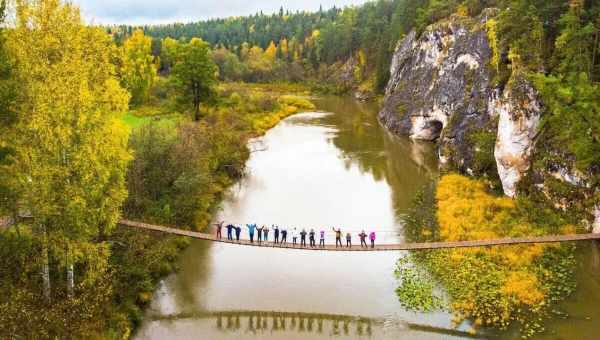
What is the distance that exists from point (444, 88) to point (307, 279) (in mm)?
30711

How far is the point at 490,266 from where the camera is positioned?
2306cm

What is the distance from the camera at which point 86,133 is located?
16344 millimetres

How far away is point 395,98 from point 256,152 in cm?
2156

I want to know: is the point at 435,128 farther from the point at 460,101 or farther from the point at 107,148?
the point at 107,148

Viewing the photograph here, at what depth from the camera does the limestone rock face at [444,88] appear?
40094 mm

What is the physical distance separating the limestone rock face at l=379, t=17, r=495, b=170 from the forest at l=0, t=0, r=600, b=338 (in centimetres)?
258

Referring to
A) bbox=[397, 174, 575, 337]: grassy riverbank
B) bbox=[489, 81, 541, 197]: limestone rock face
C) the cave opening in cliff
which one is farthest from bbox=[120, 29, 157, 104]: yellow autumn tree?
bbox=[489, 81, 541, 197]: limestone rock face

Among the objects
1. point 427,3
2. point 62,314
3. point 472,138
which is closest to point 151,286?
point 62,314

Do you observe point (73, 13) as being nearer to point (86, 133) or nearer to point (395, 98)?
point (86, 133)

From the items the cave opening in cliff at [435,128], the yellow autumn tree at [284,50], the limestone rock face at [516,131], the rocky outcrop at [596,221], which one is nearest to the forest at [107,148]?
the limestone rock face at [516,131]

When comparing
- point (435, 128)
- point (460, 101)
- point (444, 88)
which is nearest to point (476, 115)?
point (460, 101)

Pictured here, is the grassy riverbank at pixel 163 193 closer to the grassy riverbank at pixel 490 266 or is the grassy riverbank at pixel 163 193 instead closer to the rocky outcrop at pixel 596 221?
the grassy riverbank at pixel 490 266

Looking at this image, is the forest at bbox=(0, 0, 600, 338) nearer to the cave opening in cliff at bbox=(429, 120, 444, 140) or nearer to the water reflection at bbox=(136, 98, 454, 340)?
the water reflection at bbox=(136, 98, 454, 340)

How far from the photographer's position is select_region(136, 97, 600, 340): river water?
1928 centimetres
